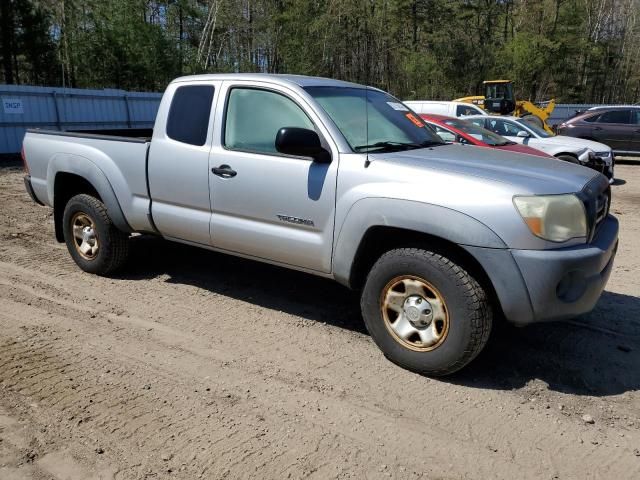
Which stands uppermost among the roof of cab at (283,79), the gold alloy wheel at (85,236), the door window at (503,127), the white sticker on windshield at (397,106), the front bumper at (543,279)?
the roof of cab at (283,79)

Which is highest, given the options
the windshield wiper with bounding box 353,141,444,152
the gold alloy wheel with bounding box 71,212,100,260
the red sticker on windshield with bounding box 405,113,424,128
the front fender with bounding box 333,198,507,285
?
the red sticker on windshield with bounding box 405,113,424,128

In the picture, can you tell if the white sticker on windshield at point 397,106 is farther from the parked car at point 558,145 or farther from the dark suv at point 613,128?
the dark suv at point 613,128

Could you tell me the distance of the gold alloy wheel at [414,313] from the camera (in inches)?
139

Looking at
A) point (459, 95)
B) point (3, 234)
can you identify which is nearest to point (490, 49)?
point (459, 95)

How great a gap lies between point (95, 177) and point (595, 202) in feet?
13.7

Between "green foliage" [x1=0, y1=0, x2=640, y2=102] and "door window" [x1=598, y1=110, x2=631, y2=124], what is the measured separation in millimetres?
6941

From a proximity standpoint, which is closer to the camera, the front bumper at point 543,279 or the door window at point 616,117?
the front bumper at point 543,279

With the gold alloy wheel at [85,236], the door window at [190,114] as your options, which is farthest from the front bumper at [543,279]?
the gold alloy wheel at [85,236]

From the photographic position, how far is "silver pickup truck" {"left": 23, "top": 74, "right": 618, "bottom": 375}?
327 centimetres

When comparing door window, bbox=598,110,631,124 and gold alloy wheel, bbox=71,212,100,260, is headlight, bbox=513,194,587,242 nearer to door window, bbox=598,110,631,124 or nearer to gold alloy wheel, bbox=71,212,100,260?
gold alloy wheel, bbox=71,212,100,260

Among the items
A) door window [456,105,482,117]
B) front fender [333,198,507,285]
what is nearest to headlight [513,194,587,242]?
front fender [333,198,507,285]

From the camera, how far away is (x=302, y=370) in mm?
3748

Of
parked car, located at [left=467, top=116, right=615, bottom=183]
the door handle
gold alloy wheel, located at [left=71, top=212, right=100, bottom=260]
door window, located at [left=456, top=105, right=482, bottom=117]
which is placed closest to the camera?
the door handle

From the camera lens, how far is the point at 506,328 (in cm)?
448
